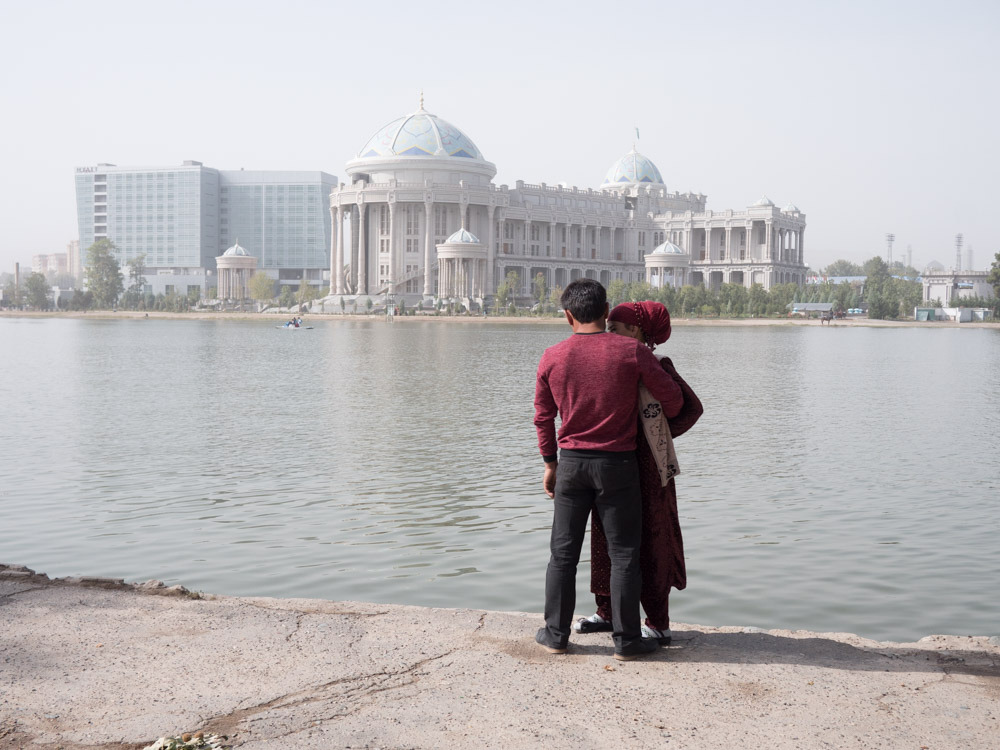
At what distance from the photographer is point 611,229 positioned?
136 meters

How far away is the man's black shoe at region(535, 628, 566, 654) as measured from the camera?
20.6 ft

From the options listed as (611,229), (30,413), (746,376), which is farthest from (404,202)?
(30,413)

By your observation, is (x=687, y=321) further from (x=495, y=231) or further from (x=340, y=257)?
(x=340, y=257)

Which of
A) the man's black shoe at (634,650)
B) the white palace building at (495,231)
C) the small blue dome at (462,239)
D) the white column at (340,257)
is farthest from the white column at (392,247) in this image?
the man's black shoe at (634,650)

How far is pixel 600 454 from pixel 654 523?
0.58 metres

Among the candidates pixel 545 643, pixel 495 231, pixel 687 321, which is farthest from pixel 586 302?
pixel 495 231

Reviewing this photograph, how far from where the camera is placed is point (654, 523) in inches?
253

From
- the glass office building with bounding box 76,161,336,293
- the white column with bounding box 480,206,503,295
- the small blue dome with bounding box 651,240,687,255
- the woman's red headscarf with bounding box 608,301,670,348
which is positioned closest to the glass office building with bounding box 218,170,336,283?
the glass office building with bounding box 76,161,336,293

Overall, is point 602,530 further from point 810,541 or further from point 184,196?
point 184,196

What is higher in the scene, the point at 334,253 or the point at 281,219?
the point at 281,219

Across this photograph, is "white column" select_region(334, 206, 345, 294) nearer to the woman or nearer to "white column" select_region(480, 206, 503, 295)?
"white column" select_region(480, 206, 503, 295)

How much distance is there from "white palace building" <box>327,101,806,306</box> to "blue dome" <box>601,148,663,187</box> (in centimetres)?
50

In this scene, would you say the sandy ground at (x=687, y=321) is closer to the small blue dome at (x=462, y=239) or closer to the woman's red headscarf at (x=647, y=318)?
the small blue dome at (x=462, y=239)

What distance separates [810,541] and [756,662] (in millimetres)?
4870
